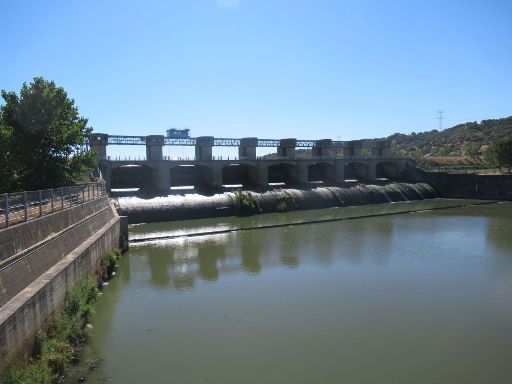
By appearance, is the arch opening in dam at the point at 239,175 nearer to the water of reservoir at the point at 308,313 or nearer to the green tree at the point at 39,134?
the water of reservoir at the point at 308,313

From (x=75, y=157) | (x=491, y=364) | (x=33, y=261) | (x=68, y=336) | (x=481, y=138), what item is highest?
(x=481, y=138)

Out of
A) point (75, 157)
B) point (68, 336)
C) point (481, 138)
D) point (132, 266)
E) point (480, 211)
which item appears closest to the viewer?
point (68, 336)

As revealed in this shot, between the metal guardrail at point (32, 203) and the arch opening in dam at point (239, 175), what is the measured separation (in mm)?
30336

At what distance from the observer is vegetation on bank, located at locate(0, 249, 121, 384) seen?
821cm

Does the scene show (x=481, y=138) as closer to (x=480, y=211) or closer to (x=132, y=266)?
(x=480, y=211)

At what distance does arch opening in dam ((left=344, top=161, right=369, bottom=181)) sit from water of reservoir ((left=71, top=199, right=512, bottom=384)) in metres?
31.0

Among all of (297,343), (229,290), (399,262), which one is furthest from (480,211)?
(297,343)

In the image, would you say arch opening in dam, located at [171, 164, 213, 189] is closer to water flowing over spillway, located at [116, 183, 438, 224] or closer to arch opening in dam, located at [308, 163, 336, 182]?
water flowing over spillway, located at [116, 183, 438, 224]

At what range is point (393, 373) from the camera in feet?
34.1

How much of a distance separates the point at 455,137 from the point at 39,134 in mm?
134989

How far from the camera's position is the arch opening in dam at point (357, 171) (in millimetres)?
58031

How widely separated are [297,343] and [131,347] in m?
4.46

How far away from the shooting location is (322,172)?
186 ft

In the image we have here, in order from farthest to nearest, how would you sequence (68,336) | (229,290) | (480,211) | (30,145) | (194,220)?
(480,211)
(194,220)
(30,145)
(229,290)
(68,336)
